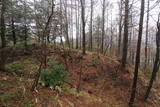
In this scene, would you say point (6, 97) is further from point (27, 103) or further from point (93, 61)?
point (93, 61)

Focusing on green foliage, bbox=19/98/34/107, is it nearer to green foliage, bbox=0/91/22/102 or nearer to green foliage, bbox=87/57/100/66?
green foliage, bbox=0/91/22/102

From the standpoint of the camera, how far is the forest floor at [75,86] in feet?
20.0

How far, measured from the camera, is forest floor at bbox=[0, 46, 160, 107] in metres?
6.10

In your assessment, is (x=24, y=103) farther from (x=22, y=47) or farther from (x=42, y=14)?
(x=22, y=47)

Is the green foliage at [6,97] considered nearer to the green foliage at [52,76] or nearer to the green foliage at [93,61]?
the green foliage at [52,76]

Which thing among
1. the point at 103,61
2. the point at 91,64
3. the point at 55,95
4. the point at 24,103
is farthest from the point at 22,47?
the point at 24,103

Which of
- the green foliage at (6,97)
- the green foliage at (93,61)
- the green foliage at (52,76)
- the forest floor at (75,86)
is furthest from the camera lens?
the green foliage at (93,61)

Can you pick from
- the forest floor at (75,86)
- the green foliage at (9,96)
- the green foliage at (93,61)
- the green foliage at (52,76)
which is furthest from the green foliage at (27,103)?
the green foliage at (93,61)

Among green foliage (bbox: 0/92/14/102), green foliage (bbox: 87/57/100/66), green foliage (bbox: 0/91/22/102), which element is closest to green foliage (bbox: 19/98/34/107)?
green foliage (bbox: 0/91/22/102)

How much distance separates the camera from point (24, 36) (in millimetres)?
13875

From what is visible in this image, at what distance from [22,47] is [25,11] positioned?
21.7 feet

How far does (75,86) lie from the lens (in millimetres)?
9500

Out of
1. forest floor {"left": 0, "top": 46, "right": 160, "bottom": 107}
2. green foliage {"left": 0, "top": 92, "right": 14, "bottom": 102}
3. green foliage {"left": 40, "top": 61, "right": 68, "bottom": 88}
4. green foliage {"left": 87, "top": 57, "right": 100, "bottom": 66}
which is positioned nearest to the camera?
green foliage {"left": 0, "top": 92, "right": 14, "bottom": 102}

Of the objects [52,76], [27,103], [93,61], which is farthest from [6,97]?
[93,61]
